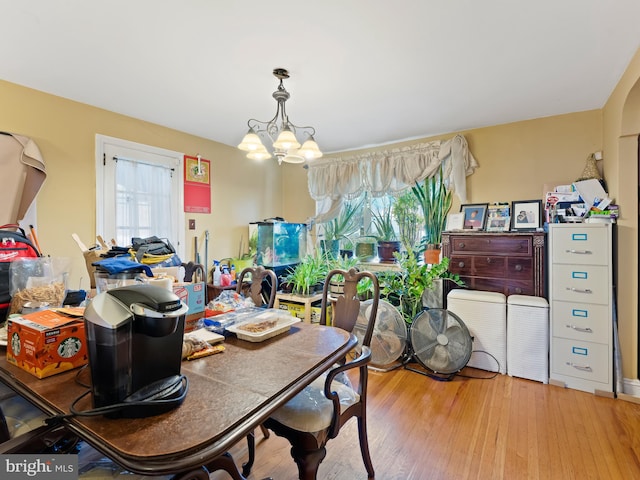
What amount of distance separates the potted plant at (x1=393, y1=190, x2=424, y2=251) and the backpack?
3155mm

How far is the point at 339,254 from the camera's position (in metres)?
4.04

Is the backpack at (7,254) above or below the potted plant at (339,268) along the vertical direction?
above

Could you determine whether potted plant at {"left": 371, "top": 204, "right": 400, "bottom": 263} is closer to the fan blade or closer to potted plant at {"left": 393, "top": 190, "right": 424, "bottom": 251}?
potted plant at {"left": 393, "top": 190, "right": 424, "bottom": 251}

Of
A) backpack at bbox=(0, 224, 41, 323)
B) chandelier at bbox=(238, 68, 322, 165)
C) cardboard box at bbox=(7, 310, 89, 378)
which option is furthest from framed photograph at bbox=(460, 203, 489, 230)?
backpack at bbox=(0, 224, 41, 323)

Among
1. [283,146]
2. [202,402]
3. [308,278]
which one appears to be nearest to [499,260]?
[308,278]

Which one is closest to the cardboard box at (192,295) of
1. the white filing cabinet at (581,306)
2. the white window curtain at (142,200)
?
the white window curtain at (142,200)

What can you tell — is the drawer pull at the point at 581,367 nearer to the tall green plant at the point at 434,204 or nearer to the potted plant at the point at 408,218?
the tall green plant at the point at 434,204

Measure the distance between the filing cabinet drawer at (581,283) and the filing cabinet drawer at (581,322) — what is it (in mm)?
56

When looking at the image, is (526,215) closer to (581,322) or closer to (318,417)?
(581,322)

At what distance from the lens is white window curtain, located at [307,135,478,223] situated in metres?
3.24

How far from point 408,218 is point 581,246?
160 centimetres

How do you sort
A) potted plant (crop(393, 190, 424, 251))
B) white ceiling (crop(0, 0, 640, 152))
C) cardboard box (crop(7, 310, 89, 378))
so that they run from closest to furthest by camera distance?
cardboard box (crop(7, 310, 89, 378)), white ceiling (crop(0, 0, 640, 152)), potted plant (crop(393, 190, 424, 251))

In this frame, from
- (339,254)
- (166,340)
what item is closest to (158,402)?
(166,340)

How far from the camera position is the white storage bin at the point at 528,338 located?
254 cm
